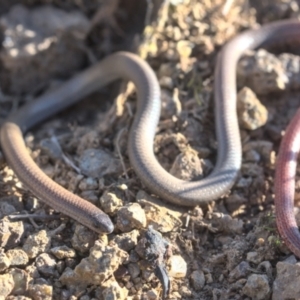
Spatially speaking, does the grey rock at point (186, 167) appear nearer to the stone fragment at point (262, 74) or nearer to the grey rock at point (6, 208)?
the stone fragment at point (262, 74)

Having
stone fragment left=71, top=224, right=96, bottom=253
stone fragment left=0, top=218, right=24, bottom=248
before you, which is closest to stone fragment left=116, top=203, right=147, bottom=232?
stone fragment left=71, top=224, right=96, bottom=253

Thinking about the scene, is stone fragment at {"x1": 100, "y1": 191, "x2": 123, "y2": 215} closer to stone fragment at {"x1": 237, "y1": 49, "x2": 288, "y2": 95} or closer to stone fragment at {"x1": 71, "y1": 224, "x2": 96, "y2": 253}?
stone fragment at {"x1": 71, "y1": 224, "x2": 96, "y2": 253}

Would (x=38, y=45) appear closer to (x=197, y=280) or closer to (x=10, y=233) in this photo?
(x=10, y=233)

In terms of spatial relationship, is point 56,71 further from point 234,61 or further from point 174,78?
point 234,61

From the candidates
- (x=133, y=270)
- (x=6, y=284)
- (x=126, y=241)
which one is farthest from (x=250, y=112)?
(x=6, y=284)

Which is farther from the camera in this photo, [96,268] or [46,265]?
[46,265]

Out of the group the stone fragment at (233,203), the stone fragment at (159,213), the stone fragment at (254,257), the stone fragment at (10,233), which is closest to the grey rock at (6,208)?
the stone fragment at (10,233)
